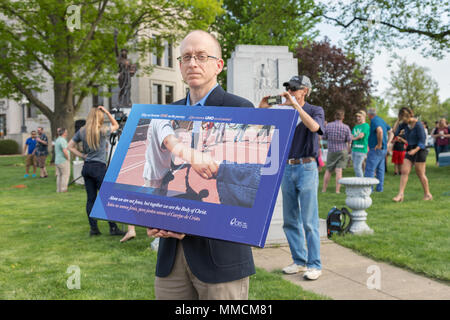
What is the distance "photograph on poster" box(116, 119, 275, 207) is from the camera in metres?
1.78

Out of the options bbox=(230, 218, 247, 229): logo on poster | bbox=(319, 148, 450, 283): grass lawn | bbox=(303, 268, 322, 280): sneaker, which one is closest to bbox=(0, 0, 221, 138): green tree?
bbox=(319, 148, 450, 283): grass lawn

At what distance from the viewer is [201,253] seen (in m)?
2.00

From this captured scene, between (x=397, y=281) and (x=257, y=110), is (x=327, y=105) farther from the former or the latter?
(x=257, y=110)

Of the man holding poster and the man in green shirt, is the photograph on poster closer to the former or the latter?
the man holding poster

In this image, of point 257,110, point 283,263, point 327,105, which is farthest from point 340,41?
point 257,110

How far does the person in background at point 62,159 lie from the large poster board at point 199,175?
11.0 meters

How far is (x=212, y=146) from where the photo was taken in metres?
1.88

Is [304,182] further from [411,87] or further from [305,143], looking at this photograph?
[411,87]

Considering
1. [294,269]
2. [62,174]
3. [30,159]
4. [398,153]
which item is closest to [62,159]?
[62,174]

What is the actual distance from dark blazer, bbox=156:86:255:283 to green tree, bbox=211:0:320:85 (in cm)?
1876

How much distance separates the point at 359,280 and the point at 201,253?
10.5 ft

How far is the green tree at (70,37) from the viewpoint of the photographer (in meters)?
22.8

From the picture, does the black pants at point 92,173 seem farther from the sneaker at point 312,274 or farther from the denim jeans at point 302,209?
the sneaker at point 312,274

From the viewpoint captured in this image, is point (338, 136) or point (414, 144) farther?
point (338, 136)
